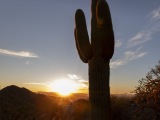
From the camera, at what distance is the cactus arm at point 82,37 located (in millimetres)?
11867

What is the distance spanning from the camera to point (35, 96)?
139 feet

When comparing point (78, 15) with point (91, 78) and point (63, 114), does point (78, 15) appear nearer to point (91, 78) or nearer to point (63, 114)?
point (91, 78)

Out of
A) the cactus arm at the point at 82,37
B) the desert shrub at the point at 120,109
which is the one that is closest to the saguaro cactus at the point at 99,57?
the cactus arm at the point at 82,37

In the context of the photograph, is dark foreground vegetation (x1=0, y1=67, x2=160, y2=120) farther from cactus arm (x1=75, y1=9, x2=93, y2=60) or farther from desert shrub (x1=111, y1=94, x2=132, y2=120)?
cactus arm (x1=75, y1=9, x2=93, y2=60)

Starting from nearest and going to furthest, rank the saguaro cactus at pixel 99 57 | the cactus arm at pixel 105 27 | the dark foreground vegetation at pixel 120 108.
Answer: the cactus arm at pixel 105 27 < the saguaro cactus at pixel 99 57 < the dark foreground vegetation at pixel 120 108

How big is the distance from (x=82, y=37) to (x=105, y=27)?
1.23 meters

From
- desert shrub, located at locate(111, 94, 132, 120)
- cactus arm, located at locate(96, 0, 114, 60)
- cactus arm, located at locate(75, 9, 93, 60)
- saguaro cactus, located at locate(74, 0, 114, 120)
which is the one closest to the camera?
cactus arm, located at locate(96, 0, 114, 60)

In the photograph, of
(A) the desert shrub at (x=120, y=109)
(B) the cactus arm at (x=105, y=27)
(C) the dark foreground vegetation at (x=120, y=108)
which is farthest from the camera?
(A) the desert shrub at (x=120, y=109)

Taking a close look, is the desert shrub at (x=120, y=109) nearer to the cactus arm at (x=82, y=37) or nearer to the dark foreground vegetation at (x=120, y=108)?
the dark foreground vegetation at (x=120, y=108)

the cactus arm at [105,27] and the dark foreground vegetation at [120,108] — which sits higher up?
the cactus arm at [105,27]

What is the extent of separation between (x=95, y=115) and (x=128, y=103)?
8.85 m

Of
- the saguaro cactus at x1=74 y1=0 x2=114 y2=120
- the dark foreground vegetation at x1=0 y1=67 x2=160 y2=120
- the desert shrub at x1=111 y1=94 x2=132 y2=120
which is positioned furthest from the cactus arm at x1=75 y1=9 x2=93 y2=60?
the desert shrub at x1=111 y1=94 x2=132 y2=120

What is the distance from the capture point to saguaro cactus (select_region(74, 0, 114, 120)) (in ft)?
36.5

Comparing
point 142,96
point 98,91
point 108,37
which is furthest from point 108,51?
point 142,96
